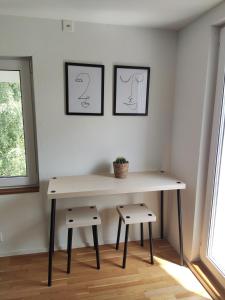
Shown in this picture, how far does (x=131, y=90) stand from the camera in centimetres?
219

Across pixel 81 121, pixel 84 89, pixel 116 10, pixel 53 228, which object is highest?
pixel 116 10

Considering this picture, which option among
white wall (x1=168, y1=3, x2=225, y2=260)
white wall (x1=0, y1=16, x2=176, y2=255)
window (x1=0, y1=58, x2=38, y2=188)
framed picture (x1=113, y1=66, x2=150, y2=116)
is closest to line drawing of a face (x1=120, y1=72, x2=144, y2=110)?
framed picture (x1=113, y1=66, x2=150, y2=116)

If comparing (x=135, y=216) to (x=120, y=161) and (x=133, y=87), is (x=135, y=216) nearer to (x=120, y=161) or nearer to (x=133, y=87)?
(x=120, y=161)

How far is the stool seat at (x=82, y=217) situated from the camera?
6.19 ft

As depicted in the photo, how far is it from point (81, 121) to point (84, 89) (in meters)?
0.30

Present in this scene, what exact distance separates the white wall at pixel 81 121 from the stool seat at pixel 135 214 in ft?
0.78

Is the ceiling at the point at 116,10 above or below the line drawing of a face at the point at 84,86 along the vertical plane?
above

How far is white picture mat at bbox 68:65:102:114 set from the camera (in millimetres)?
2053

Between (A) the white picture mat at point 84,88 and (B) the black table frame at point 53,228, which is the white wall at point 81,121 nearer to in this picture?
(A) the white picture mat at point 84,88

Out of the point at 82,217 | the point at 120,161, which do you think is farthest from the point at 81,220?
the point at 120,161

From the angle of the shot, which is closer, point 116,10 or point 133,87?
point 116,10

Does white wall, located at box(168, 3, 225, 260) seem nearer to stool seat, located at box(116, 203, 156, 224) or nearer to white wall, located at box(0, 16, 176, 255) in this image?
white wall, located at box(0, 16, 176, 255)

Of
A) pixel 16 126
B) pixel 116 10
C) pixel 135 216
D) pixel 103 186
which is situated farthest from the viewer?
pixel 16 126

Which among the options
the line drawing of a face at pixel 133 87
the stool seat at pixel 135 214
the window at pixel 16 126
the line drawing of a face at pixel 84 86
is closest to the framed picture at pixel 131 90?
the line drawing of a face at pixel 133 87
